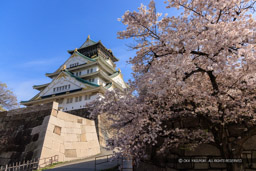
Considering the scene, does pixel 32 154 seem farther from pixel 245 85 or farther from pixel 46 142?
pixel 245 85

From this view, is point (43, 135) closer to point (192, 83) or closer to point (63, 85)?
point (192, 83)

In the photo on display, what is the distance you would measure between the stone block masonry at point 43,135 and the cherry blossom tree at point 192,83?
5.49 metres

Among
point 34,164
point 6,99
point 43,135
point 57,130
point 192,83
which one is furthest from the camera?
point 6,99

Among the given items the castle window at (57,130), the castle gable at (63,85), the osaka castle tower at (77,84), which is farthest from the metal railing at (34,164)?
the castle gable at (63,85)

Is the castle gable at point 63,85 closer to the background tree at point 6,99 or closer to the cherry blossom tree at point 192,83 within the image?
the background tree at point 6,99

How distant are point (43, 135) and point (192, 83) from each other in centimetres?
889

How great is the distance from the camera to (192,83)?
545 cm

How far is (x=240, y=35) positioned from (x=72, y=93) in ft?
68.5

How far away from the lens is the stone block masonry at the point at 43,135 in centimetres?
941

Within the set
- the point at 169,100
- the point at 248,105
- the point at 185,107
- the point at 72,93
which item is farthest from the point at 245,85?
the point at 72,93

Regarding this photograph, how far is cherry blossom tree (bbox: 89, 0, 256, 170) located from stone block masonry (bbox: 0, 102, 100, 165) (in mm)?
5494

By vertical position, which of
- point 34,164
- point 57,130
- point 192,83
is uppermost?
point 192,83

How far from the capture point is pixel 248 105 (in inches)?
167

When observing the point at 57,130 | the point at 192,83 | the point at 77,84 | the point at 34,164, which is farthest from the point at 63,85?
the point at 192,83
